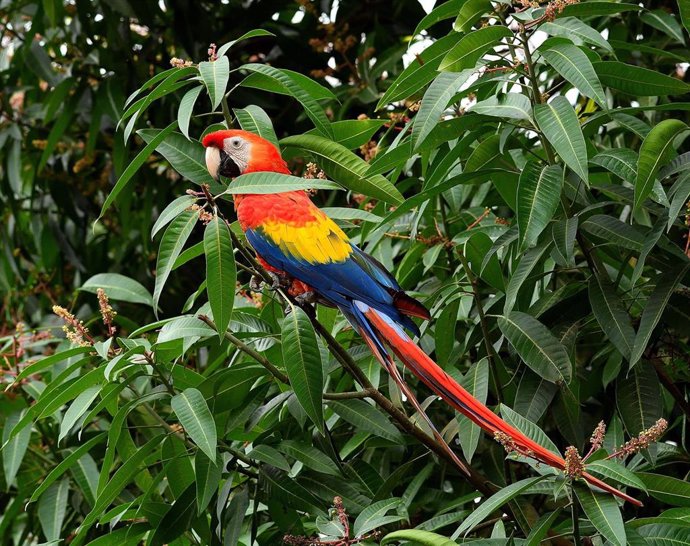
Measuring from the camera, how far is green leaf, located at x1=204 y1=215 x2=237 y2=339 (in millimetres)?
1586

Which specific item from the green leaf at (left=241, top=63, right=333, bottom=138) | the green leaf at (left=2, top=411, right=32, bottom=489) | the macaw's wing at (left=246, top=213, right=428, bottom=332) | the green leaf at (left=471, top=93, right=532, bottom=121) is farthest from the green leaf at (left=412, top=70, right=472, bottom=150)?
the green leaf at (left=2, top=411, right=32, bottom=489)

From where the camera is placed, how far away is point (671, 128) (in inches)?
66.4

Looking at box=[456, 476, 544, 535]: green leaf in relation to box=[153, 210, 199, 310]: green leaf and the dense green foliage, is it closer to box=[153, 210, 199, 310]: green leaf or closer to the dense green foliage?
the dense green foliage

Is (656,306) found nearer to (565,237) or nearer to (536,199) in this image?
(565,237)

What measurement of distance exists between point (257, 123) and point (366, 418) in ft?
2.11

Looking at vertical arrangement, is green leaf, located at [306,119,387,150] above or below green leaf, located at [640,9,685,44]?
below

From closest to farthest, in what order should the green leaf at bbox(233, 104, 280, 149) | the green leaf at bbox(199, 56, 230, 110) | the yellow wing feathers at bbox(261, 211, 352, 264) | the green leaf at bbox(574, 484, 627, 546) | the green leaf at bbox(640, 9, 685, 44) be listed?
the green leaf at bbox(574, 484, 627, 546)
the green leaf at bbox(199, 56, 230, 110)
the green leaf at bbox(233, 104, 280, 149)
the yellow wing feathers at bbox(261, 211, 352, 264)
the green leaf at bbox(640, 9, 685, 44)

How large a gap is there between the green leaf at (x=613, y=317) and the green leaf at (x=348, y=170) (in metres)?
0.44

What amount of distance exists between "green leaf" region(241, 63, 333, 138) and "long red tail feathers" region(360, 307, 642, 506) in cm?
39

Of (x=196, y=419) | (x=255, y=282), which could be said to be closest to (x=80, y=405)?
(x=196, y=419)

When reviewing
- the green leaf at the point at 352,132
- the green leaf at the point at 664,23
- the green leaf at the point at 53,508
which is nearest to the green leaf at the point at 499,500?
the green leaf at the point at 352,132

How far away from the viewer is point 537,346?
1.84 metres

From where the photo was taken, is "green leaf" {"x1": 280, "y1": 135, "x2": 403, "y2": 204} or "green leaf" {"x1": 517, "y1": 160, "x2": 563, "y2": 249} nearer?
"green leaf" {"x1": 517, "y1": 160, "x2": 563, "y2": 249}

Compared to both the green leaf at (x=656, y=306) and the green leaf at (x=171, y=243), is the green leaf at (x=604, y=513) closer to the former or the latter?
the green leaf at (x=656, y=306)
